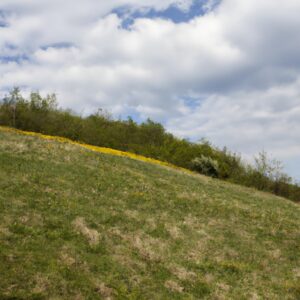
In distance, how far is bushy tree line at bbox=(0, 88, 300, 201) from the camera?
5897cm

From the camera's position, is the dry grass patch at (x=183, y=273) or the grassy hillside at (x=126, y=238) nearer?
the grassy hillside at (x=126, y=238)

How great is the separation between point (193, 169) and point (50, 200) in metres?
39.1

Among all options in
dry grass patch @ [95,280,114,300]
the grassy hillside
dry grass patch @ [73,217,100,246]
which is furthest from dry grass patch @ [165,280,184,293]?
dry grass patch @ [73,217,100,246]

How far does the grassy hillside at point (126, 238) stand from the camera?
14.4 meters

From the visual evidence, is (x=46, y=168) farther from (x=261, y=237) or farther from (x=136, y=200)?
(x=261, y=237)

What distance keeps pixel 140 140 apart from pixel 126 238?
56121mm

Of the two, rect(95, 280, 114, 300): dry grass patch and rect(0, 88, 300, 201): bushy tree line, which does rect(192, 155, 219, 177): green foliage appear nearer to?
rect(0, 88, 300, 201): bushy tree line

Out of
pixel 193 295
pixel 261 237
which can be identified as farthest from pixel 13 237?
pixel 261 237

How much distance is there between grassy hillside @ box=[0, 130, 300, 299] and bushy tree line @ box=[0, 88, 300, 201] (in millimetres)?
28873

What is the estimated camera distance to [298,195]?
202 feet

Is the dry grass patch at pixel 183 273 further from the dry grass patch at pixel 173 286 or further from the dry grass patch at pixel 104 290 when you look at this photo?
the dry grass patch at pixel 104 290

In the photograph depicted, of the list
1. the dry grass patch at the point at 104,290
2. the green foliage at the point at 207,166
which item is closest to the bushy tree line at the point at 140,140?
the green foliage at the point at 207,166

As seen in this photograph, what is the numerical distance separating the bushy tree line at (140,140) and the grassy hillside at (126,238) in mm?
28873

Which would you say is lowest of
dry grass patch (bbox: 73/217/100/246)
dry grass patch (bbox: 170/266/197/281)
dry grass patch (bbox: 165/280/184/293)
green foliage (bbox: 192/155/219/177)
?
dry grass patch (bbox: 165/280/184/293)
